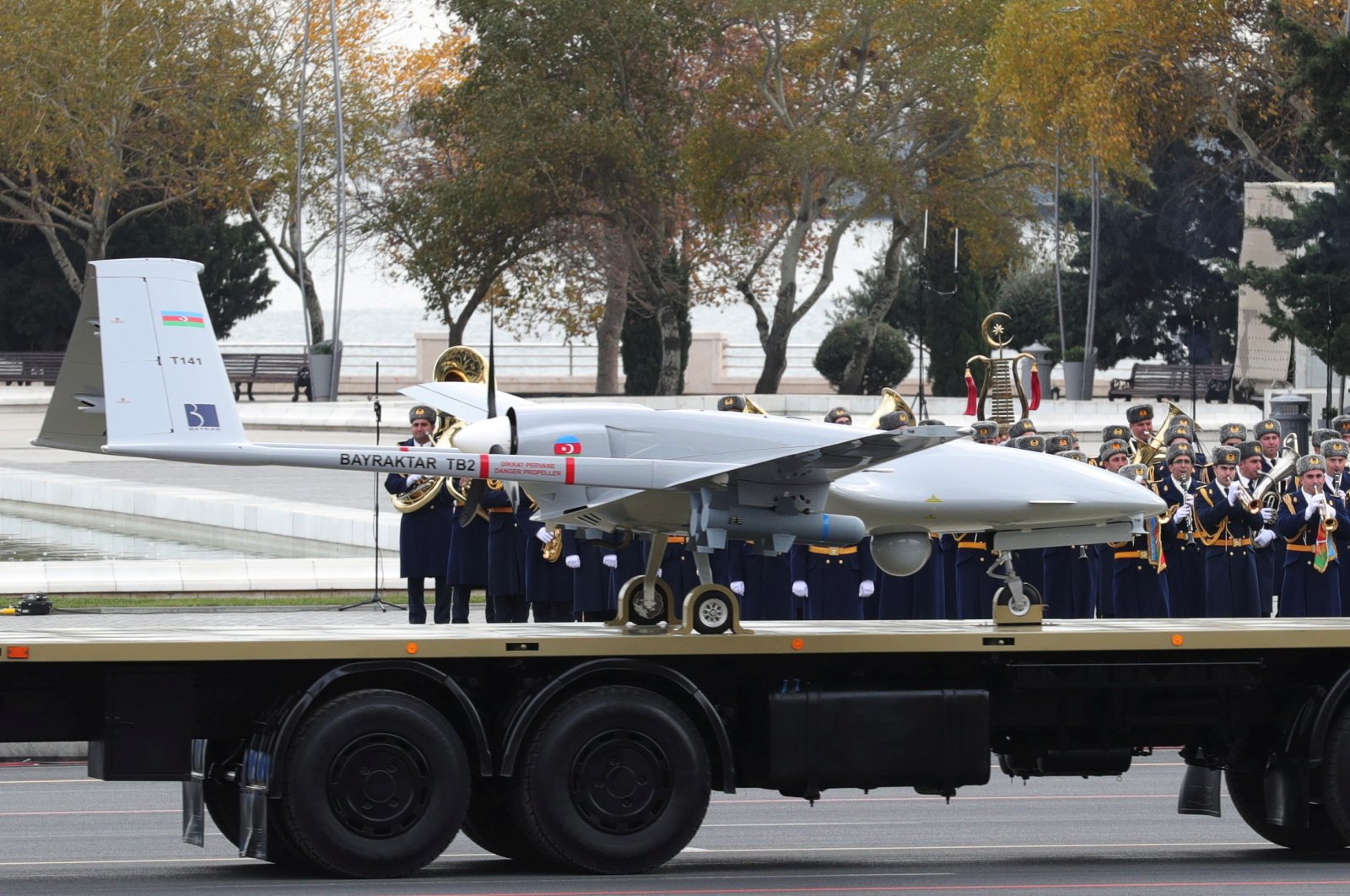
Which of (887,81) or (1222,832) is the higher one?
(887,81)

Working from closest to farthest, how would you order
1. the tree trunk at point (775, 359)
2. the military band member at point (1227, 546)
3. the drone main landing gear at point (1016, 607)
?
the drone main landing gear at point (1016, 607) < the military band member at point (1227, 546) < the tree trunk at point (775, 359)

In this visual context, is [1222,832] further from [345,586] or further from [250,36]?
[250,36]

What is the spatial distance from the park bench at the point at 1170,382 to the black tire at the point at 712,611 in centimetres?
3907

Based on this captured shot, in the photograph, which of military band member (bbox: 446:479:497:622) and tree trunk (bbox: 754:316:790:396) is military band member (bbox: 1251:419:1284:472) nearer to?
military band member (bbox: 446:479:497:622)

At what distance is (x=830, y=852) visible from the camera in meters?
10.2

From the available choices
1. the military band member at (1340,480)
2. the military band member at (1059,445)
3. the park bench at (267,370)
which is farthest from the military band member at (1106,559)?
the park bench at (267,370)

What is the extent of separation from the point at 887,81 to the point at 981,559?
3341 centimetres

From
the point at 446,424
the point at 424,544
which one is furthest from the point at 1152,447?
the point at 424,544

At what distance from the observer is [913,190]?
157ft

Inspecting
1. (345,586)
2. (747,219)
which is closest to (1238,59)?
(747,219)

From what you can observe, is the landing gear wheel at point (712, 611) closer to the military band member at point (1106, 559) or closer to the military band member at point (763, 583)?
the military band member at point (763, 583)

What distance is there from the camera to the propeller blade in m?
16.3

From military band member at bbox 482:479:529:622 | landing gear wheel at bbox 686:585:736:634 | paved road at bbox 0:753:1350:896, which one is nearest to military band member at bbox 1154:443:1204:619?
paved road at bbox 0:753:1350:896

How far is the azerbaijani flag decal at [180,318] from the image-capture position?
1012 centimetres
